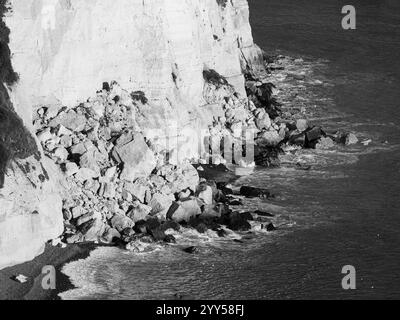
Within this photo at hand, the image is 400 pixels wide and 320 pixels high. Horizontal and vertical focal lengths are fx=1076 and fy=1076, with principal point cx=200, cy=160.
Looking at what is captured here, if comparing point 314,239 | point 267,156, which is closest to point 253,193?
Answer: point 267,156

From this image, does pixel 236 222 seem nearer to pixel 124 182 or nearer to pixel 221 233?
pixel 221 233

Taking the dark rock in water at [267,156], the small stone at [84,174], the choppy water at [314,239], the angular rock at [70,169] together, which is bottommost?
the choppy water at [314,239]

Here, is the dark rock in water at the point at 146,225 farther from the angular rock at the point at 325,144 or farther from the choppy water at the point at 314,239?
the angular rock at the point at 325,144

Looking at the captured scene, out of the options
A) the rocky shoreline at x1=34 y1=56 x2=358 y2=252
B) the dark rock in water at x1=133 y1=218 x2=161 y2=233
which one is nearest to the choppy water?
the rocky shoreline at x1=34 y1=56 x2=358 y2=252

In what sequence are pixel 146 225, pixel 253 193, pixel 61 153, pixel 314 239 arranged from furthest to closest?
pixel 253 193
pixel 61 153
pixel 314 239
pixel 146 225

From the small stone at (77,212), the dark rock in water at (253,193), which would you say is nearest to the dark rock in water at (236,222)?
the dark rock in water at (253,193)

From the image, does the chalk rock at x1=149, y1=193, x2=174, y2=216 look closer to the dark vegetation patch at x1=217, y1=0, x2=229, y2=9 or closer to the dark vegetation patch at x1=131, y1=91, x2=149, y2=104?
the dark vegetation patch at x1=131, y1=91, x2=149, y2=104
